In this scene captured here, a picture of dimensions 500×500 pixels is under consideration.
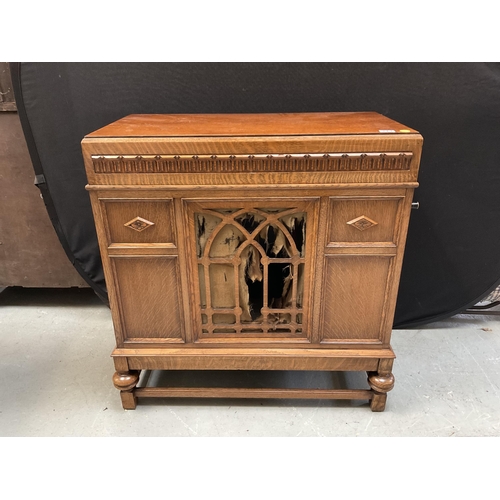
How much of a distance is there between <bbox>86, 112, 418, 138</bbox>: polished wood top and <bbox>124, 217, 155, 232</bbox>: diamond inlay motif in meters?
0.23

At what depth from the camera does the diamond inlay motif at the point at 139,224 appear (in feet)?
3.88

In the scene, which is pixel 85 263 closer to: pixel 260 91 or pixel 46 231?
pixel 46 231

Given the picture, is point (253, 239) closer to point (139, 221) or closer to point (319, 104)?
→ point (139, 221)

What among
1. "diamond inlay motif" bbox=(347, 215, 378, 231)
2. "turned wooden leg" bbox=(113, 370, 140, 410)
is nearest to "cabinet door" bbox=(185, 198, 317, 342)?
"diamond inlay motif" bbox=(347, 215, 378, 231)

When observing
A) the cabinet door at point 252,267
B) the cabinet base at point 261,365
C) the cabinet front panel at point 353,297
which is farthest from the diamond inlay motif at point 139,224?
the cabinet front panel at point 353,297

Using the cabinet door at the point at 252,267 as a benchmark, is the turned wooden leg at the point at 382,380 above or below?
below

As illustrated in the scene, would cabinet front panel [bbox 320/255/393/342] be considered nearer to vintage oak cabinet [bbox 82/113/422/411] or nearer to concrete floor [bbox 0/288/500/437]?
vintage oak cabinet [bbox 82/113/422/411]

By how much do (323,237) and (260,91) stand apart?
697 millimetres

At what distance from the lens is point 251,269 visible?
129 centimetres

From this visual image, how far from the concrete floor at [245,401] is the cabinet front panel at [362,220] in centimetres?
64

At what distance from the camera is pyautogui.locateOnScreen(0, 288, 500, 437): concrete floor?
1386mm

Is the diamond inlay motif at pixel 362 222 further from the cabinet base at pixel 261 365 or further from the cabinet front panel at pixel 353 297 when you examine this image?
the cabinet base at pixel 261 365

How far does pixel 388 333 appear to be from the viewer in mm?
1318
